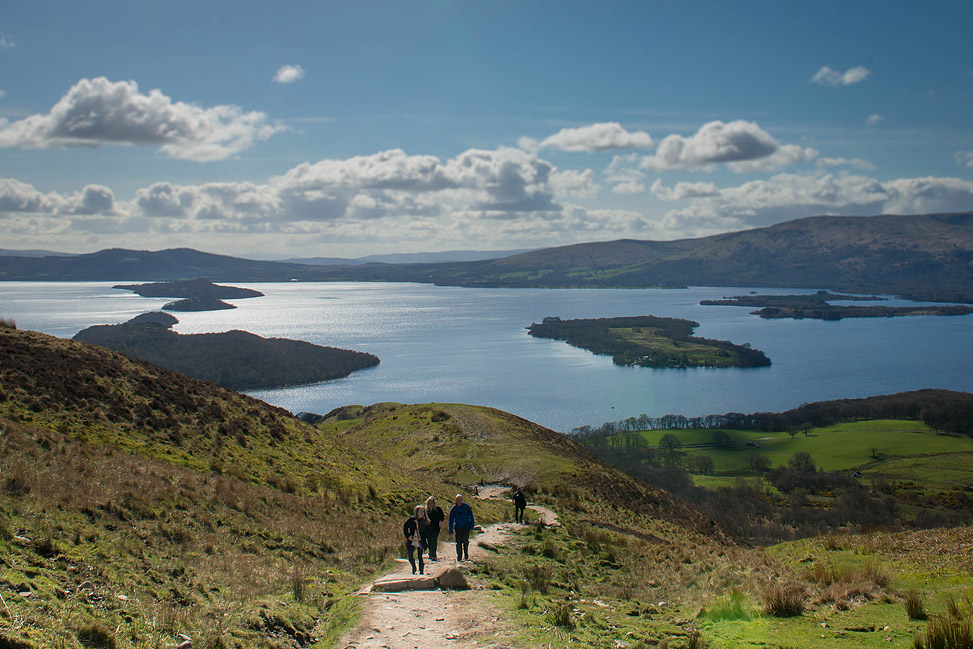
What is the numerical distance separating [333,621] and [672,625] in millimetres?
6474

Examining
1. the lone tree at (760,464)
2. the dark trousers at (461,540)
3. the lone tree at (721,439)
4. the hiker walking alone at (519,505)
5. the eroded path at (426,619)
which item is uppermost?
the eroded path at (426,619)

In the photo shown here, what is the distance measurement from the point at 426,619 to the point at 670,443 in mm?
112817

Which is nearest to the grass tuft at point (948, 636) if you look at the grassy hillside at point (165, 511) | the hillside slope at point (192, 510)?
the hillside slope at point (192, 510)

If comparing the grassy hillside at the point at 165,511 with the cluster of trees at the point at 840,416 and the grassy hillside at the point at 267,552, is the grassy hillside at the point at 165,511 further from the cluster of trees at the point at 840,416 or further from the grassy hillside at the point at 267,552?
the cluster of trees at the point at 840,416

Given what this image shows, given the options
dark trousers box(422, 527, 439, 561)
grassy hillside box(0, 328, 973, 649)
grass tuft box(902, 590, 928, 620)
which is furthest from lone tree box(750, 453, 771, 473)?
grass tuft box(902, 590, 928, 620)

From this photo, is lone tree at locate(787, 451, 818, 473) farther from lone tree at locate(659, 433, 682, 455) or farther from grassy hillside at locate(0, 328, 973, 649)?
grassy hillside at locate(0, 328, 973, 649)

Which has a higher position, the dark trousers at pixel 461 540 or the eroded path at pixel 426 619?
the eroded path at pixel 426 619

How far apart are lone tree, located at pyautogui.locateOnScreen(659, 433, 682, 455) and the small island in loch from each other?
9688 centimetres

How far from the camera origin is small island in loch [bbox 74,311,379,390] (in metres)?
172

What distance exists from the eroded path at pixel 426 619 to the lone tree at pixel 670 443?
10774 cm

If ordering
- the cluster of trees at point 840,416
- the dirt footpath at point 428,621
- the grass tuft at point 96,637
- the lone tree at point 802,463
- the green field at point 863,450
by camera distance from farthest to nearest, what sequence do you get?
the cluster of trees at point 840,416, the lone tree at point 802,463, the green field at point 863,450, the dirt footpath at point 428,621, the grass tuft at point 96,637

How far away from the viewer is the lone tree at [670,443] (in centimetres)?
11734

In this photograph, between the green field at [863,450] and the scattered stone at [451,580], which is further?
the green field at [863,450]

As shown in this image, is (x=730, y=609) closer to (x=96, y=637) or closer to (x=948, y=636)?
(x=948, y=636)
